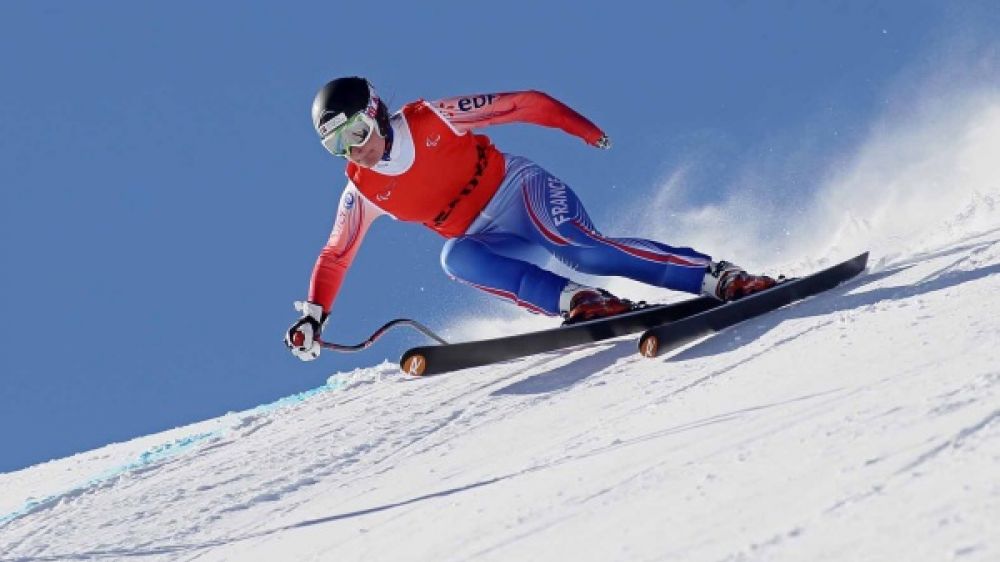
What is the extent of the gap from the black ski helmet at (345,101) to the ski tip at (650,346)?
1.63m

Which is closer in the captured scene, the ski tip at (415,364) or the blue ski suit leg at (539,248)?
the ski tip at (415,364)

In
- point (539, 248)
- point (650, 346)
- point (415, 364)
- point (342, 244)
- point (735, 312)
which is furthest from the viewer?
point (539, 248)

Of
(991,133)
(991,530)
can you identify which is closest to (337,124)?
(991,530)

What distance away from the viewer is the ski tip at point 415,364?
20.4 feet

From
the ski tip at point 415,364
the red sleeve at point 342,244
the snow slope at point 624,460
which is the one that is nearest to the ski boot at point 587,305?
the snow slope at point 624,460

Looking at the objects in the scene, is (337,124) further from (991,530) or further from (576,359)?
(991,530)

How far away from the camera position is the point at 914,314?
5.05 meters

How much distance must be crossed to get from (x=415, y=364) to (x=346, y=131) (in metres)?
1.12

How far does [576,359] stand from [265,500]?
1.69m

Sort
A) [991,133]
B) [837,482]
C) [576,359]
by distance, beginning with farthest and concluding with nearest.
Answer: [991,133] → [576,359] → [837,482]

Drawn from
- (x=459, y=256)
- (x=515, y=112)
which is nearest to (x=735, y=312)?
(x=459, y=256)

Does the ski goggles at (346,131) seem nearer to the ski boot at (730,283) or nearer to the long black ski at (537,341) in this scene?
the long black ski at (537,341)

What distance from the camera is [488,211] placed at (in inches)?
269

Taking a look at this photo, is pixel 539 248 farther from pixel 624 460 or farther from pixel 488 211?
pixel 624 460
